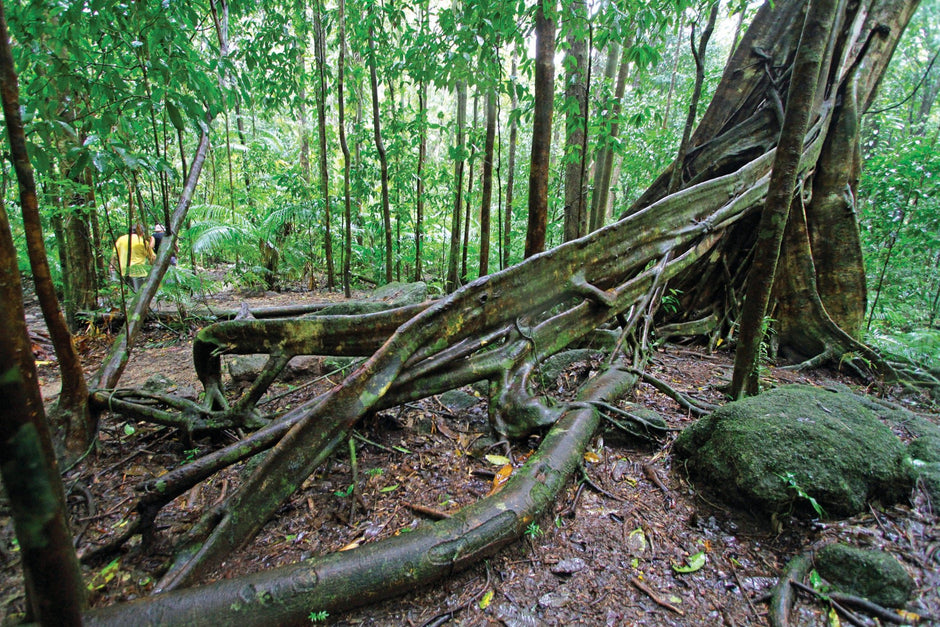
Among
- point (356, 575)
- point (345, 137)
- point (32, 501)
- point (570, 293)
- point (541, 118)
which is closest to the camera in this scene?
point (32, 501)

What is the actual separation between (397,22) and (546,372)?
5.29 m

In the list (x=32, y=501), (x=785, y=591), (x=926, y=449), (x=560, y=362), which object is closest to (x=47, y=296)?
(x=32, y=501)

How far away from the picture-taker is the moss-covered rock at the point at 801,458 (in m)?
2.04

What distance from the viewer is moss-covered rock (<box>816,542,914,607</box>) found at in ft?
5.39

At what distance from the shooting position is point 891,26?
17.0 ft

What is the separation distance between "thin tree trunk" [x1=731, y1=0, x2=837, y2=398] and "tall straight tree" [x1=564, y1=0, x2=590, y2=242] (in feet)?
6.46

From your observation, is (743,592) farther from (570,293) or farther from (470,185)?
(470,185)

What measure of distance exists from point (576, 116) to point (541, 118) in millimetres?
1225

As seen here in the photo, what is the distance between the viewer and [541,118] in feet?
12.8

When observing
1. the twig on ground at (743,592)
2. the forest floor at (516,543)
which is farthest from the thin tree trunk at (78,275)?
the twig on ground at (743,592)

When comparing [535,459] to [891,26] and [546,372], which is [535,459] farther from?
[891,26]

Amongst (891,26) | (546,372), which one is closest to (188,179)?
(546,372)

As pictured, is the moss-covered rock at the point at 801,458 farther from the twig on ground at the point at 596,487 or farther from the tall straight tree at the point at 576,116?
the tall straight tree at the point at 576,116

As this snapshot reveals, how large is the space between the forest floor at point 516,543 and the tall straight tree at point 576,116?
3007 millimetres
